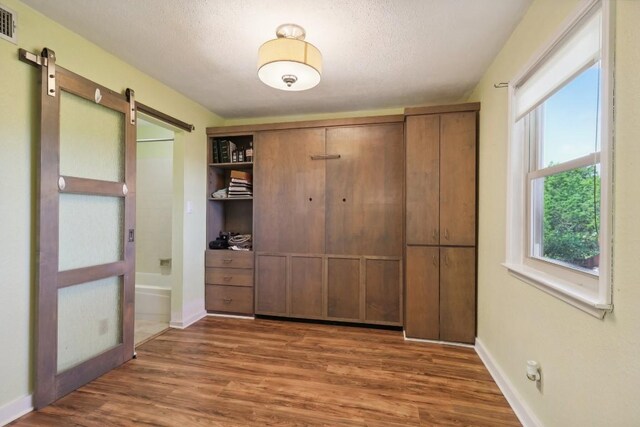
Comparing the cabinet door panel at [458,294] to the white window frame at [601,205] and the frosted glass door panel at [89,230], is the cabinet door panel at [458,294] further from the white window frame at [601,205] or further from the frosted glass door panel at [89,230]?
the frosted glass door panel at [89,230]

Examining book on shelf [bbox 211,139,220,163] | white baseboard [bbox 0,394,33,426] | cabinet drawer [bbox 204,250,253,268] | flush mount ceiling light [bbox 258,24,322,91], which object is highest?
flush mount ceiling light [bbox 258,24,322,91]

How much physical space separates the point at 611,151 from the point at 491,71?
1.57 meters

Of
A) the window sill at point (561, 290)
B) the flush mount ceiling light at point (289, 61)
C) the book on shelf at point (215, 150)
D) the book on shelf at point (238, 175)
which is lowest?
the window sill at point (561, 290)

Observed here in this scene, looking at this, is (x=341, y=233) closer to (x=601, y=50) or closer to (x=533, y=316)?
(x=533, y=316)

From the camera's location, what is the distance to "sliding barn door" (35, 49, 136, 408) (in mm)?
1730

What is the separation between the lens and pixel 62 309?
6.12 feet

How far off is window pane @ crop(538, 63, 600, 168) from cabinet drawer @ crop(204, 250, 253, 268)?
9.00ft

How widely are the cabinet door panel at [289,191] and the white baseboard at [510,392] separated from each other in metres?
1.70

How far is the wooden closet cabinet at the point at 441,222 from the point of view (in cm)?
258

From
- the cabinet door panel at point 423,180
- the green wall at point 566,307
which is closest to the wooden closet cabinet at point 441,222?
the cabinet door panel at point 423,180

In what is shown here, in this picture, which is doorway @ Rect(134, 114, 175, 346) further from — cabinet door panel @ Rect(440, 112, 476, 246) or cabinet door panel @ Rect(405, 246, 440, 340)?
cabinet door panel @ Rect(440, 112, 476, 246)

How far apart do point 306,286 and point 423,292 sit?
120cm

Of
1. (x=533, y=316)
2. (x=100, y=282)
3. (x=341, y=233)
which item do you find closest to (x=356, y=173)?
(x=341, y=233)

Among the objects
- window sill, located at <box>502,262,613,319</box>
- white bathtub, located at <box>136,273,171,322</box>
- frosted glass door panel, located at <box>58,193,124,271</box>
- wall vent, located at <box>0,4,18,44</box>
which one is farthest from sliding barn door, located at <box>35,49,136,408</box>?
window sill, located at <box>502,262,613,319</box>
